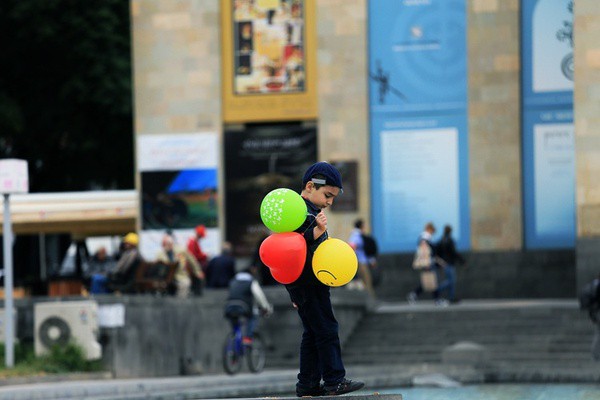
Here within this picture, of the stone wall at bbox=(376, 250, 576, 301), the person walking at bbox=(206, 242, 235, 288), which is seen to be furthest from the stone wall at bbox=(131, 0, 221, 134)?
the person walking at bbox=(206, 242, 235, 288)

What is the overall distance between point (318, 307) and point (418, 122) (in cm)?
2544

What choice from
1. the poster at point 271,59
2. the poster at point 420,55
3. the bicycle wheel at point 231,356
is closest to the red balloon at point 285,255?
the bicycle wheel at point 231,356

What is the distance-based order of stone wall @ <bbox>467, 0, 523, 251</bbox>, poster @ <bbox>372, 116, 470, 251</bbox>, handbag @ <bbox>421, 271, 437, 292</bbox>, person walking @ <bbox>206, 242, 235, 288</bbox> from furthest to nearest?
poster @ <bbox>372, 116, 470, 251</bbox>
stone wall @ <bbox>467, 0, 523, 251</bbox>
handbag @ <bbox>421, 271, 437, 292</bbox>
person walking @ <bbox>206, 242, 235, 288</bbox>

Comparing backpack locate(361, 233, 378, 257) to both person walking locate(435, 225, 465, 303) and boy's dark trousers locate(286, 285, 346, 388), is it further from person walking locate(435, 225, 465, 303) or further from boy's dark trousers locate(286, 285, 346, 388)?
boy's dark trousers locate(286, 285, 346, 388)

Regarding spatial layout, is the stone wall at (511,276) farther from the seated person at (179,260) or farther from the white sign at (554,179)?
the seated person at (179,260)

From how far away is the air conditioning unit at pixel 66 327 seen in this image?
77.0 ft

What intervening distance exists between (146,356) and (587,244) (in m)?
11.3

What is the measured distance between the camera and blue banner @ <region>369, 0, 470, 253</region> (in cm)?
3672

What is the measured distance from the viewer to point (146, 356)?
25.1m

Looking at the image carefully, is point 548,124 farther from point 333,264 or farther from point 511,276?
point 333,264

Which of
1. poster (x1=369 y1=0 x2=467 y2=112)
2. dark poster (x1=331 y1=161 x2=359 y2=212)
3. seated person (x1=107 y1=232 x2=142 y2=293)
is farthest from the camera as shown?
dark poster (x1=331 y1=161 x2=359 y2=212)

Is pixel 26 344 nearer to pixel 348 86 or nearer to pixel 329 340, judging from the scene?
pixel 329 340

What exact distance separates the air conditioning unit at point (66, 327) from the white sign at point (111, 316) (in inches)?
10.4

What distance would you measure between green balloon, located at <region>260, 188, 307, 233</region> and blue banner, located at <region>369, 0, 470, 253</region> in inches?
1001
